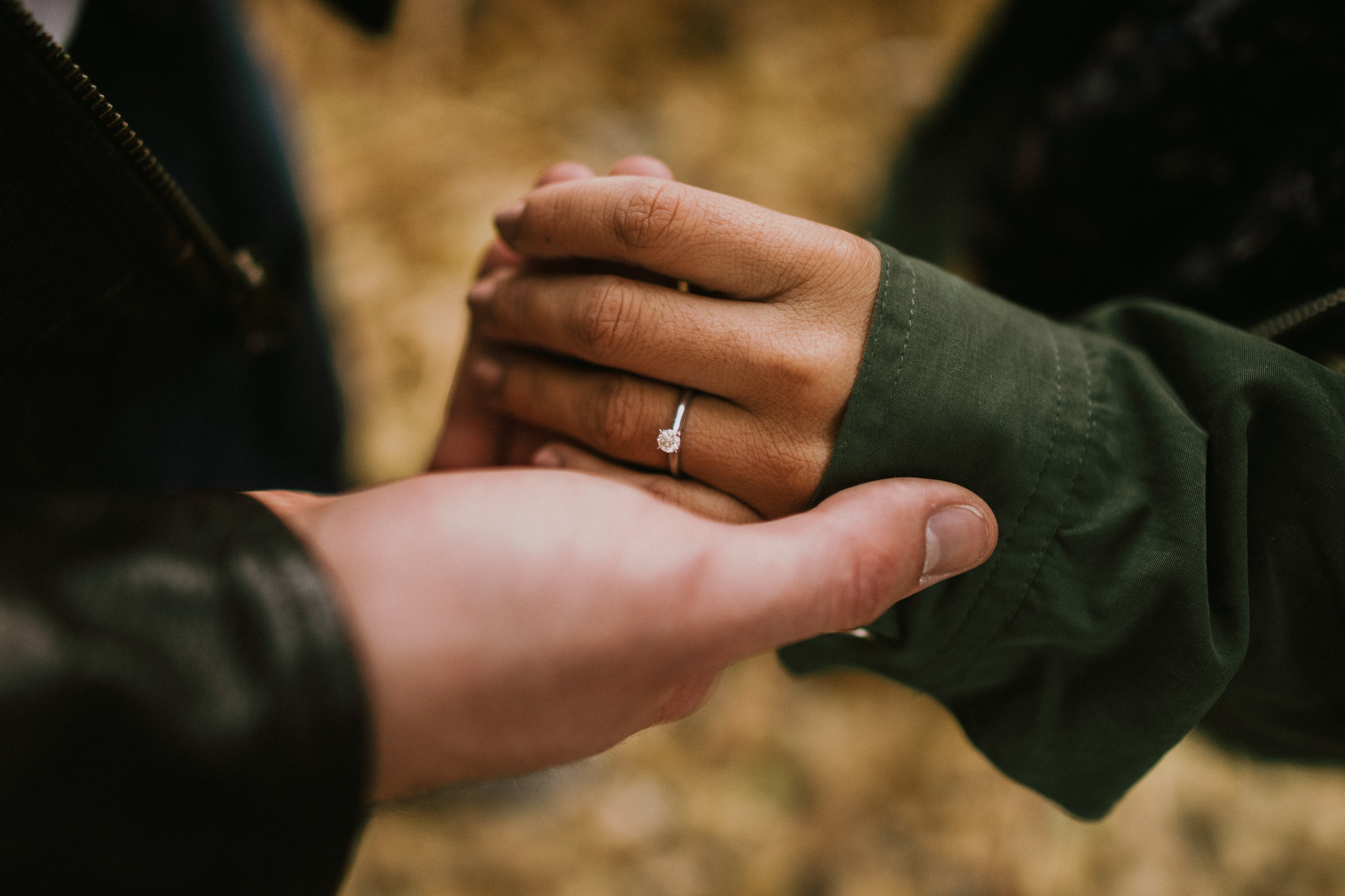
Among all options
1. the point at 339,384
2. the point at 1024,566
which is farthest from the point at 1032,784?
the point at 339,384

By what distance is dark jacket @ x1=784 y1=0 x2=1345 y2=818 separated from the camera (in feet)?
1.67

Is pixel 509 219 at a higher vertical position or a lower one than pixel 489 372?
higher

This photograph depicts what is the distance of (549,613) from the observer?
1.28 feet

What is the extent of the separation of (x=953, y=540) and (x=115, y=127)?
700 mm

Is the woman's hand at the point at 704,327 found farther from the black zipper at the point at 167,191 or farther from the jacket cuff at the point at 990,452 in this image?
the black zipper at the point at 167,191

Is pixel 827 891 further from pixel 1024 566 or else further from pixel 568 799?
pixel 1024 566

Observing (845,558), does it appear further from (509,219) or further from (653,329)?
(509,219)

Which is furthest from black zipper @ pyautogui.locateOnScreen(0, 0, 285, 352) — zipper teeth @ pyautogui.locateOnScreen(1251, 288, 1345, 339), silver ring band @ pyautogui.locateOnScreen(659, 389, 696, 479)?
zipper teeth @ pyautogui.locateOnScreen(1251, 288, 1345, 339)

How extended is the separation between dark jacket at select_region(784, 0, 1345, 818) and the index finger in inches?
3.4

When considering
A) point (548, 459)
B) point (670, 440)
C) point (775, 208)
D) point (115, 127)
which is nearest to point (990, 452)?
point (670, 440)

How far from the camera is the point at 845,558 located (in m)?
0.45

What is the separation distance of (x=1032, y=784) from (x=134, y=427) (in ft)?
3.25

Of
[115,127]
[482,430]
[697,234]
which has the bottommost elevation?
[482,430]

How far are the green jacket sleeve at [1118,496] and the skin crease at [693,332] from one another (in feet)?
0.16
